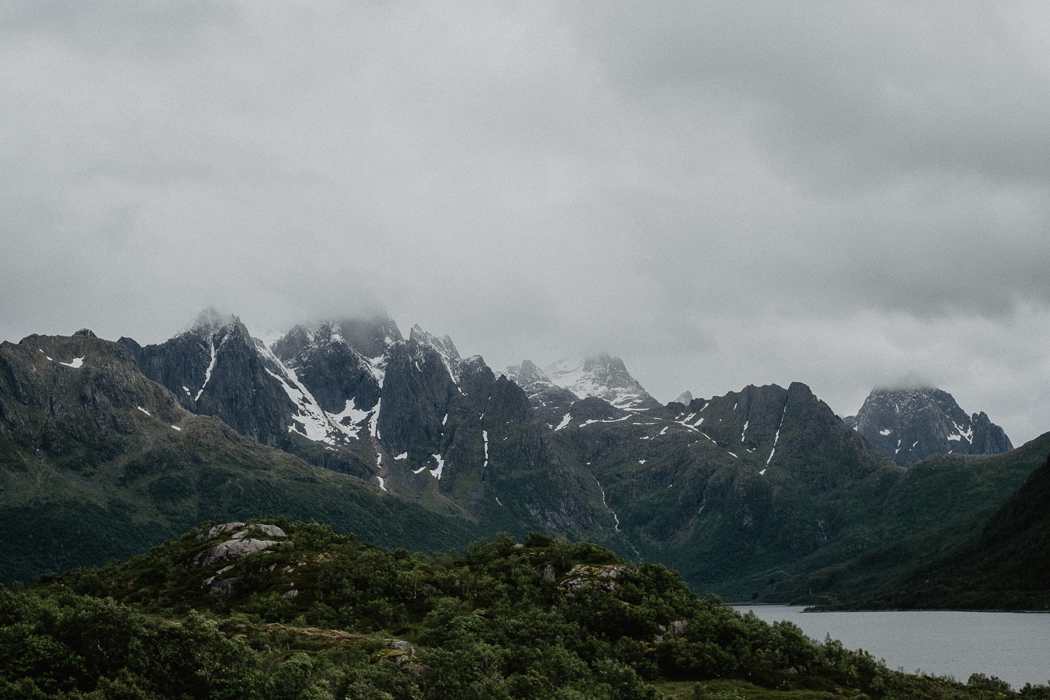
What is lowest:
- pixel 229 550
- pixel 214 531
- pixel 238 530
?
pixel 229 550

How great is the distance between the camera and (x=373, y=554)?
140500 millimetres

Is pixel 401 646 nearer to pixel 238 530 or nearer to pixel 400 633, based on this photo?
pixel 400 633

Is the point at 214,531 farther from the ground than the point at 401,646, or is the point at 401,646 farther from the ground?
the point at 214,531

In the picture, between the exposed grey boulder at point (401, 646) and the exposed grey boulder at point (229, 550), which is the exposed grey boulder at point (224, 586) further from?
the exposed grey boulder at point (401, 646)

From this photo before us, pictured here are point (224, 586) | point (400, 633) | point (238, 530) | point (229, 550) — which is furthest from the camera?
point (238, 530)

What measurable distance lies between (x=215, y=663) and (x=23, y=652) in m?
14.6

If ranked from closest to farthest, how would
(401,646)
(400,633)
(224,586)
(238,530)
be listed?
1. (401,646)
2. (400,633)
3. (224,586)
4. (238,530)

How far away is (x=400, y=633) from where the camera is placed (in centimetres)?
10381

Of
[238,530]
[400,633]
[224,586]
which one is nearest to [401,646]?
[400,633]

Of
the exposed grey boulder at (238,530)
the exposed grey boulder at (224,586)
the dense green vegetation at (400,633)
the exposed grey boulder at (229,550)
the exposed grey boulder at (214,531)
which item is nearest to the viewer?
the dense green vegetation at (400,633)

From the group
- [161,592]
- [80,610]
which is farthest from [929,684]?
[161,592]

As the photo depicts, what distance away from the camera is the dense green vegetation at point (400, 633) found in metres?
59.7

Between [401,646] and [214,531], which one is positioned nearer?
[401,646]

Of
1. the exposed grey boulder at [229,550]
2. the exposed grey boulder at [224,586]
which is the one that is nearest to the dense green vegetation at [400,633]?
the exposed grey boulder at [224,586]
